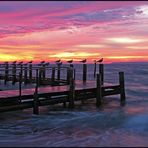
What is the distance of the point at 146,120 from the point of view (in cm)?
1955

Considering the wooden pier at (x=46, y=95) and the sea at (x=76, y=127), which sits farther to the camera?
the wooden pier at (x=46, y=95)

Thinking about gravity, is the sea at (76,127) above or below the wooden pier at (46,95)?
below

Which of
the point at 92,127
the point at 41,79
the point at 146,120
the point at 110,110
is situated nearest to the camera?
the point at 92,127

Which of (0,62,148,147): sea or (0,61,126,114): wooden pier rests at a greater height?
(0,61,126,114): wooden pier

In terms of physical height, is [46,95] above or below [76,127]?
above

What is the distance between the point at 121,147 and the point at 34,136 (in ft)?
11.7

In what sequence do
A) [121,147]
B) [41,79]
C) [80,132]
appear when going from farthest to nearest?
1. [41,79]
2. [80,132]
3. [121,147]

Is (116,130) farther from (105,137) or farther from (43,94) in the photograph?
(43,94)

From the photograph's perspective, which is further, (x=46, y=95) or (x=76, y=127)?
(x=46, y=95)

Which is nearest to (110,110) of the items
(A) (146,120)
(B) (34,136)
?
(A) (146,120)

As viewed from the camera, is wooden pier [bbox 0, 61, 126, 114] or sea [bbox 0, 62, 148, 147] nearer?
sea [bbox 0, 62, 148, 147]

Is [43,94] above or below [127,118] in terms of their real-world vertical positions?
above

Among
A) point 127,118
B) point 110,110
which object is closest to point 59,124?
point 127,118

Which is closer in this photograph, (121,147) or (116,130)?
(121,147)
